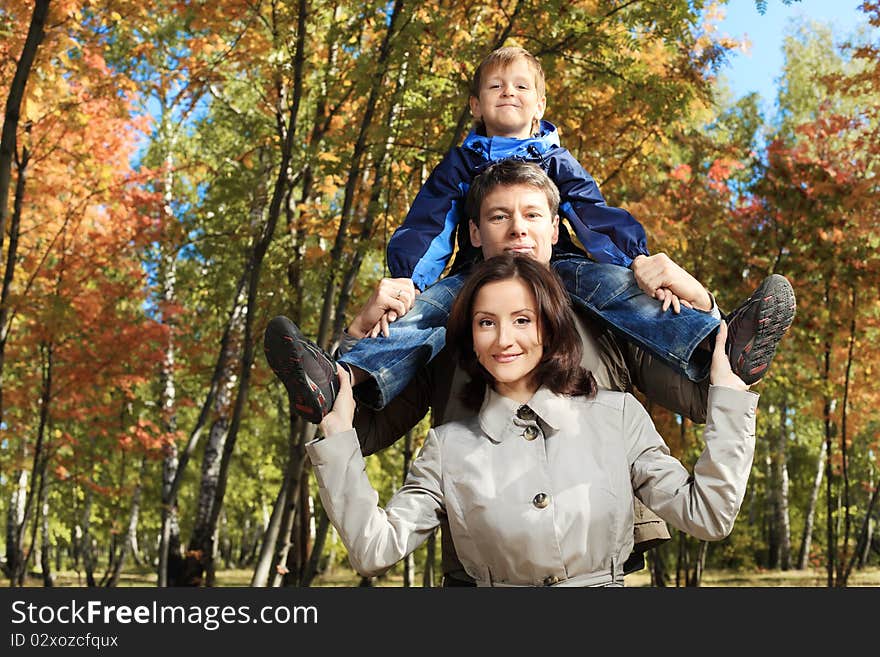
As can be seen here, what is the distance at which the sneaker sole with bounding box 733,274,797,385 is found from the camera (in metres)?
2.27

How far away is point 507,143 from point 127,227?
1010cm

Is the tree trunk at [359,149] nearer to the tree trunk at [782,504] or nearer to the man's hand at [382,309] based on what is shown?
the man's hand at [382,309]

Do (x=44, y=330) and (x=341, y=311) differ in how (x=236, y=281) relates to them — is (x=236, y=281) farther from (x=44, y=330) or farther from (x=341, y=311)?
(x=341, y=311)

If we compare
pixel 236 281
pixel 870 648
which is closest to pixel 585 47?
pixel 870 648

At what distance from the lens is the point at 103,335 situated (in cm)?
1197

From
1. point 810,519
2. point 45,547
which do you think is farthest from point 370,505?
point 810,519

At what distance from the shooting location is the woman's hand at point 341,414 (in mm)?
2303

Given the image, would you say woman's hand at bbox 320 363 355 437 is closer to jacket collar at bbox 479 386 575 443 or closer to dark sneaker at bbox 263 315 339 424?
dark sneaker at bbox 263 315 339 424

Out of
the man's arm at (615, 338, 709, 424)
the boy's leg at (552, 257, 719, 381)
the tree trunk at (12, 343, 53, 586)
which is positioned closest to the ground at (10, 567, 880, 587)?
the tree trunk at (12, 343, 53, 586)

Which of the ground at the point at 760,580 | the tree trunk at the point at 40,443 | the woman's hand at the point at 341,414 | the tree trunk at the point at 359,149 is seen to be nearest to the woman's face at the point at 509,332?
the woman's hand at the point at 341,414

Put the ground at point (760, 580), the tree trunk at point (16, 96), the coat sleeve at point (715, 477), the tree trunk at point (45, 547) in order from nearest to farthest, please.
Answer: the coat sleeve at point (715, 477), the tree trunk at point (16, 96), the ground at point (760, 580), the tree trunk at point (45, 547)

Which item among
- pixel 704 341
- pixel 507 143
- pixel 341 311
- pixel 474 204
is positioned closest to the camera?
pixel 704 341

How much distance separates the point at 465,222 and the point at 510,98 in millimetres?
437

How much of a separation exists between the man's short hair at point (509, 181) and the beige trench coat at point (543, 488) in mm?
730
